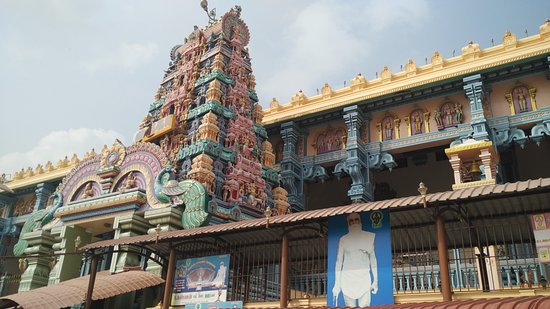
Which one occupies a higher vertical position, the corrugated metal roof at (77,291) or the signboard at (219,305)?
the corrugated metal roof at (77,291)

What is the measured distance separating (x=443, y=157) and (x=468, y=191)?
15688 millimetres

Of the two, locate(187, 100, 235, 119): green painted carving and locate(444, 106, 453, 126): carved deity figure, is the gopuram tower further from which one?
locate(444, 106, 453, 126): carved deity figure

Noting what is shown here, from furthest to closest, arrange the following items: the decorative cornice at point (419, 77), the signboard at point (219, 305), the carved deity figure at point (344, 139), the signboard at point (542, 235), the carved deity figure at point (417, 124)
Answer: the carved deity figure at point (344, 139) < the carved deity figure at point (417, 124) < the decorative cornice at point (419, 77) < the signboard at point (219, 305) < the signboard at point (542, 235)

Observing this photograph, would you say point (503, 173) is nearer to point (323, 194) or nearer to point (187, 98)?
point (323, 194)

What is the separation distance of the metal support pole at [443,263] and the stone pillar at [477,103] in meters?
9.87

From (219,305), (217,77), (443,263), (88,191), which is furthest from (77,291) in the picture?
(217,77)

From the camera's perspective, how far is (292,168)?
901 inches

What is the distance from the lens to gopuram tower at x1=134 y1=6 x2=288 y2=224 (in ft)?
58.8

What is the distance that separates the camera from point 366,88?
74.4 ft

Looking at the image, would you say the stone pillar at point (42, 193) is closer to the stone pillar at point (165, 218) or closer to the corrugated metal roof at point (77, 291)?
the stone pillar at point (165, 218)

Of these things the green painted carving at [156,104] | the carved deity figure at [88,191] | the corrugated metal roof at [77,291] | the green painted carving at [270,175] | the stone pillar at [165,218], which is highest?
the green painted carving at [156,104]

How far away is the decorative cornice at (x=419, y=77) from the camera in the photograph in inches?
761

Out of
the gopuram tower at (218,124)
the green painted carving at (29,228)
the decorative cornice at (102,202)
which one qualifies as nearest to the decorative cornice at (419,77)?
the gopuram tower at (218,124)

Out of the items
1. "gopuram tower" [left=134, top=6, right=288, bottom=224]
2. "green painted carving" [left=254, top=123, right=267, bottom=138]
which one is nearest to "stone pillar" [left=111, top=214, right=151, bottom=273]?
"gopuram tower" [left=134, top=6, right=288, bottom=224]
